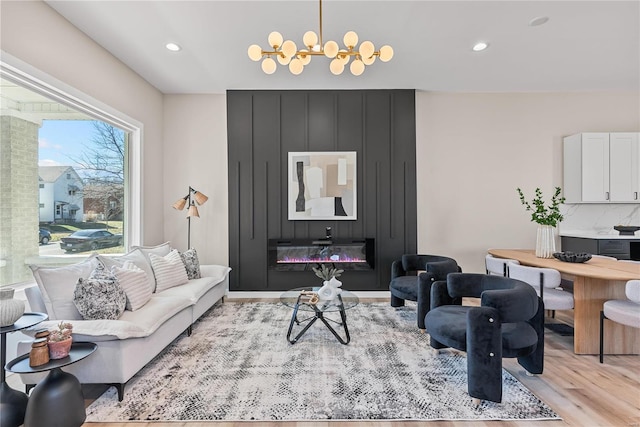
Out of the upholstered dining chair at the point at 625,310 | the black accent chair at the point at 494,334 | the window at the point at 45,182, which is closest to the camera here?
the black accent chair at the point at 494,334

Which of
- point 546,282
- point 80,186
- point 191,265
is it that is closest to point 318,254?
point 191,265

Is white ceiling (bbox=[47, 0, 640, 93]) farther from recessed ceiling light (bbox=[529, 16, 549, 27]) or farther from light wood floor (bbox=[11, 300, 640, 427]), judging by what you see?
light wood floor (bbox=[11, 300, 640, 427])

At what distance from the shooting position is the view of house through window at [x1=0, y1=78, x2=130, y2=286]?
8.35 feet

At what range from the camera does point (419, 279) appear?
3.22 metres

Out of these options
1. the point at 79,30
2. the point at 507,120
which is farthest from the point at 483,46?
the point at 79,30

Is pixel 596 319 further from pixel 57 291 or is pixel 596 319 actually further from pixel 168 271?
pixel 57 291

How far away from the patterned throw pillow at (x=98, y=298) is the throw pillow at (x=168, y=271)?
877 millimetres

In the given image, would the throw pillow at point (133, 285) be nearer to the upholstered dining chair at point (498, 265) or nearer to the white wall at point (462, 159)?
the white wall at point (462, 159)

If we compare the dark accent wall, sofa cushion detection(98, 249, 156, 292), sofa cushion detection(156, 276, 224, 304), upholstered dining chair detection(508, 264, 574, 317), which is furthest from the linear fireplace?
upholstered dining chair detection(508, 264, 574, 317)

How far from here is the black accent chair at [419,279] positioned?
319 cm

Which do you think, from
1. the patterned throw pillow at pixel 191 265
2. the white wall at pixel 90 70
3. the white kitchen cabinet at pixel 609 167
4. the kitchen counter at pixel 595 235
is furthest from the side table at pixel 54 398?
the white kitchen cabinet at pixel 609 167

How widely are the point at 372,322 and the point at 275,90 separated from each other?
3.53 meters

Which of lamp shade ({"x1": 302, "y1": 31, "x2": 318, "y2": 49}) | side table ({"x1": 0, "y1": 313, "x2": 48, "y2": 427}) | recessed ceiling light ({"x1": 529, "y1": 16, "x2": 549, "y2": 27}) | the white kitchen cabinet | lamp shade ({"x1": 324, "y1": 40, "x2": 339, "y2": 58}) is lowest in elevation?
side table ({"x1": 0, "y1": 313, "x2": 48, "y2": 427})

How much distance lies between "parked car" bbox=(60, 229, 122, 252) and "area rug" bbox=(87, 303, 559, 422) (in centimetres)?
153
